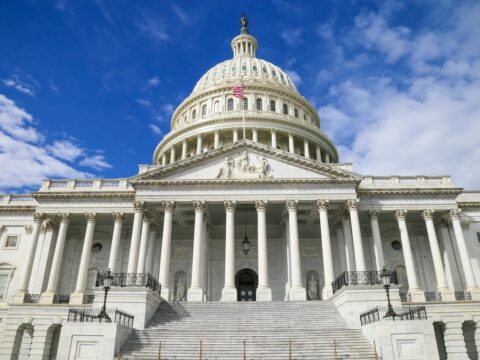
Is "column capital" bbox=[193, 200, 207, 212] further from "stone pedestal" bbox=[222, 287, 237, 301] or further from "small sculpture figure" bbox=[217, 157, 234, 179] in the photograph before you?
"stone pedestal" bbox=[222, 287, 237, 301]

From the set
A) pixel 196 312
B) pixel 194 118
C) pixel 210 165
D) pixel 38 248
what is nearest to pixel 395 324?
pixel 196 312

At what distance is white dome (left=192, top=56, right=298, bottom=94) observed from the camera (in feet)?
217

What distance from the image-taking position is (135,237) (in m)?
35.6

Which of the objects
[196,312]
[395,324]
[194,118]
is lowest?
[395,324]

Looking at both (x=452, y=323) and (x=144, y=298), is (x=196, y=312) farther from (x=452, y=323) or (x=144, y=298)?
(x=452, y=323)

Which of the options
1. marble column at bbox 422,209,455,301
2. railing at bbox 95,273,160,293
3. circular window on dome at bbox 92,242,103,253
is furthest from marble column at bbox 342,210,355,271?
circular window on dome at bbox 92,242,103,253

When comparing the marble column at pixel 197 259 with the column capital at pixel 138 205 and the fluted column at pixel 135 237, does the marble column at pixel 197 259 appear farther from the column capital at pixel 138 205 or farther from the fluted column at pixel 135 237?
the fluted column at pixel 135 237

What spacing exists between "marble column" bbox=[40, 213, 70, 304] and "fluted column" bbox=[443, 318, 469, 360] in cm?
3287

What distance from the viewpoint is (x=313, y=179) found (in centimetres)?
3712

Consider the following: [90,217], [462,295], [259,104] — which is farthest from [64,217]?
[462,295]

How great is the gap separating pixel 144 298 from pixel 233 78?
46.7m

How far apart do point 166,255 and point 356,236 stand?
16.2m

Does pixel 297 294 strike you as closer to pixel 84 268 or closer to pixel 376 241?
pixel 376 241

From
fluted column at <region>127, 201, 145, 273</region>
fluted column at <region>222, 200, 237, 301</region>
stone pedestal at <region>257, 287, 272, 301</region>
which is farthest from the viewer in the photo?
fluted column at <region>127, 201, 145, 273</region>
